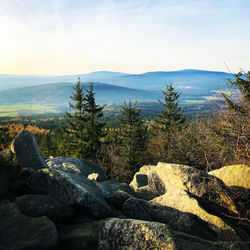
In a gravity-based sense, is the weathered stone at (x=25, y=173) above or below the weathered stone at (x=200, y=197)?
above

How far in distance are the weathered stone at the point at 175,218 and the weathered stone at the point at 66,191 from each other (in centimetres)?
85

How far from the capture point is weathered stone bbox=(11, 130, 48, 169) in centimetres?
760

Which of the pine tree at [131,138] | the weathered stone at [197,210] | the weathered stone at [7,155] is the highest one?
the weathered stone at [7,155]

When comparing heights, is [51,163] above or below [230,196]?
below

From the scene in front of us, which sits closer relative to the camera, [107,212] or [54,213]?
[54,213]

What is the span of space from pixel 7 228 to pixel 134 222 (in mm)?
2735

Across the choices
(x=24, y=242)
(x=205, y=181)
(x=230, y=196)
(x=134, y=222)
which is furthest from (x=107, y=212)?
(x=230, y=196)

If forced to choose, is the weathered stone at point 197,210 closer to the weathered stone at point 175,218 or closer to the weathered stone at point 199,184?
the weathered stone at point 175,218

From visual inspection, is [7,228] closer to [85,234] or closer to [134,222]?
[85,234]

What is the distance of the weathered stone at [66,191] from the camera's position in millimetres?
5570

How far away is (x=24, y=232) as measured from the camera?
416cm

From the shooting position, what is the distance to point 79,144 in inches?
1224

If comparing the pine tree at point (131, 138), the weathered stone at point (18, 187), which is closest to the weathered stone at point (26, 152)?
the weathered stone at point (18, 187)

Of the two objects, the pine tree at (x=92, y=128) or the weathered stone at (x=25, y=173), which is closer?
the weathered stone at (x=25, y=173)
